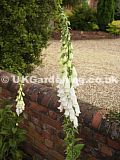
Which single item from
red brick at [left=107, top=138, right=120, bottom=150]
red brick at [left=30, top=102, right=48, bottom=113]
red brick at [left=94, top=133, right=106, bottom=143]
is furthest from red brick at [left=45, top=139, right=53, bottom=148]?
red brick at [left=107, top=138, right=120, bottom=150]

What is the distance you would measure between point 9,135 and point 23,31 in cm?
290

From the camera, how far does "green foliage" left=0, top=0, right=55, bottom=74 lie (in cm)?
578

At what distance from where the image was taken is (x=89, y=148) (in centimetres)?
302

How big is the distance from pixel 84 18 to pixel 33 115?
10.3 metres

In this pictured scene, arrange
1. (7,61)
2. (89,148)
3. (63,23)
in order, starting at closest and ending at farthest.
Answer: (63,23)
(89,148)
(7,61)

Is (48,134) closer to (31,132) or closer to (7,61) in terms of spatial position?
(31,132)

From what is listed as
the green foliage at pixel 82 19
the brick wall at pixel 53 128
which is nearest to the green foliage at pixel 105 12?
the green foliage at pixel 82 19

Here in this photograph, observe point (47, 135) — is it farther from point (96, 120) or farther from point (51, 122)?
point (96, 120)

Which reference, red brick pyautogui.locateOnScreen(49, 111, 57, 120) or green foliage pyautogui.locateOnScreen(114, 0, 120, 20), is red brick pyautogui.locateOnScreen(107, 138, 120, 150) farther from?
green foliage pyautogui.locateOnScreen(114, 0, 120, 20)

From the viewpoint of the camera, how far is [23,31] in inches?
234

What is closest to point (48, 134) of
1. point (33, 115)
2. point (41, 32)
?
point (33, 115)

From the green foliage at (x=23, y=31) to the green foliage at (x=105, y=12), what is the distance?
7880mm

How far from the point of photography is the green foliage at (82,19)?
44.5ft

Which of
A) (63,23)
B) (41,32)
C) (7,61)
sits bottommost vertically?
(7,61)
